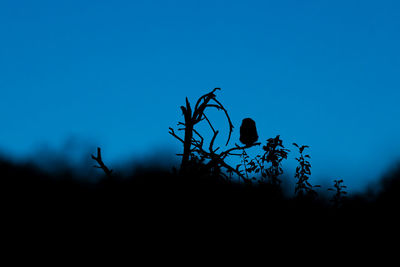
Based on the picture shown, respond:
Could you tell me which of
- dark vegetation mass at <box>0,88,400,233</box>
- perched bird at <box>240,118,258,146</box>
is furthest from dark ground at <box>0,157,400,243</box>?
perched bird at <box>240,118,258,146</box>

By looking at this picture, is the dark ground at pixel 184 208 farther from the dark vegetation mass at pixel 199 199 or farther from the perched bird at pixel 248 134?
the perched bird at pixel 248 134

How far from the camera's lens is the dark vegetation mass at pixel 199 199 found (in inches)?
180

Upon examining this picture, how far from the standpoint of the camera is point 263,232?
445 cm

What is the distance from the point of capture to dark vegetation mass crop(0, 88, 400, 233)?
4.58 meters

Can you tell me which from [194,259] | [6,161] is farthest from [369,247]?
[6,161]

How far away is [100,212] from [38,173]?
9.55 feet

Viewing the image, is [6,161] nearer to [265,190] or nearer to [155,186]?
[155,186]

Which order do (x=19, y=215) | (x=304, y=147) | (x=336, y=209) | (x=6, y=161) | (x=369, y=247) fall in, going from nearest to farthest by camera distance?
(x=369, y=247) < (x=19, y=215) < (x=336, y=209) < (x=304, y=147) < (x=6, y=161)

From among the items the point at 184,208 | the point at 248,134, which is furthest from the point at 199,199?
the point at 248,134

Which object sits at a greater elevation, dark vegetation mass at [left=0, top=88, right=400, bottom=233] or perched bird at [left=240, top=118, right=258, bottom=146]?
perched bird at [left=240, top=118, right=258, bottom=146]

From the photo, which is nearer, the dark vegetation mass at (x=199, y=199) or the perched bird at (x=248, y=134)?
the dark vegetation mass at (x=199, y=199)

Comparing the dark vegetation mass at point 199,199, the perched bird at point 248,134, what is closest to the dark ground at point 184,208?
the dark vegetation mass at point 199,199

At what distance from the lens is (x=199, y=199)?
4809 millimetres

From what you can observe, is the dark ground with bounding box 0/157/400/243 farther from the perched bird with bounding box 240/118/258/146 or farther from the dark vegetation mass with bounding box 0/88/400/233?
the perched bird with bounding box 240/118/258/146
